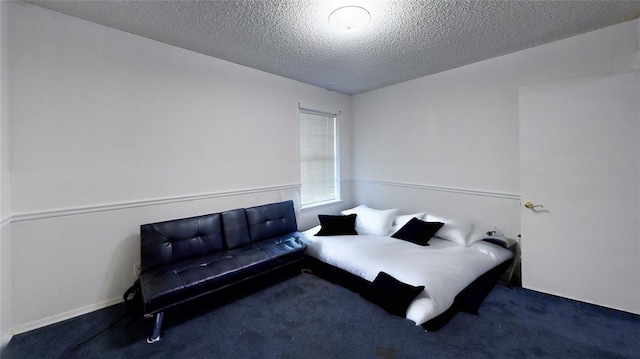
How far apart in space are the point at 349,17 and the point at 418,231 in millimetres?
2420

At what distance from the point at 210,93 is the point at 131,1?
113cm

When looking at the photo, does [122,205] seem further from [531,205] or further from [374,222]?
[531,205]

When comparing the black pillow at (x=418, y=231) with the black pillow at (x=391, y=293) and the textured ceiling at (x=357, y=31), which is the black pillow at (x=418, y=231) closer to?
the black pillow at (x=391, y=293)

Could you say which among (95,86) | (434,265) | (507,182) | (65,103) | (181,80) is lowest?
(434,265)

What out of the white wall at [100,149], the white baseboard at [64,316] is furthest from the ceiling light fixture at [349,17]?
the white baseboard at [64,316]

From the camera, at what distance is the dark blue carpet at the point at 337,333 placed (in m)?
1.82

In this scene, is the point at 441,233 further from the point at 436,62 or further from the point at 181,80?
the point at 181,80

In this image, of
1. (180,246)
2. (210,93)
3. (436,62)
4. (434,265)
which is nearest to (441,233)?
(434,265)

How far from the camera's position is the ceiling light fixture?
197cm

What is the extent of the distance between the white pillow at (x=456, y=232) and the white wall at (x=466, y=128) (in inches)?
9.8

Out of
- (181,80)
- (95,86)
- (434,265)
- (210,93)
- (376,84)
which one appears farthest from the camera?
(376,84)

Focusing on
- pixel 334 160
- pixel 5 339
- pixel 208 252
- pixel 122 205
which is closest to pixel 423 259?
pixel 208 252

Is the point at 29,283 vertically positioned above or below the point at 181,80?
below

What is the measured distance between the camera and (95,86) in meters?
2.32
